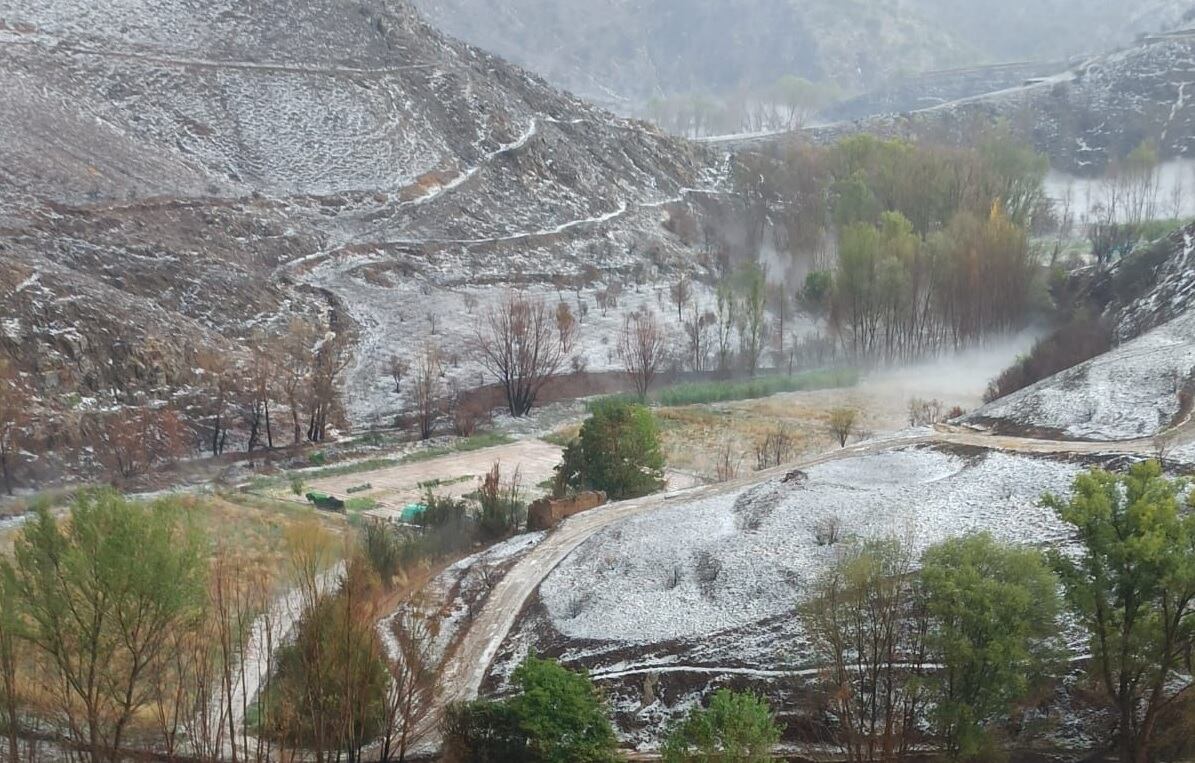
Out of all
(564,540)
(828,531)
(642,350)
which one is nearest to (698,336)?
(642,350)

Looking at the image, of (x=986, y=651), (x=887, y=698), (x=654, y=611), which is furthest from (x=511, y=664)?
(x=986, y=651)

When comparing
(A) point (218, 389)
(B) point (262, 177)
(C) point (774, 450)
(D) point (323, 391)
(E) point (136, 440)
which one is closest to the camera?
(C) point (774, 450)

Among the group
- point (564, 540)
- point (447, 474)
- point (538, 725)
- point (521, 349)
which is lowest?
point (538, 725)

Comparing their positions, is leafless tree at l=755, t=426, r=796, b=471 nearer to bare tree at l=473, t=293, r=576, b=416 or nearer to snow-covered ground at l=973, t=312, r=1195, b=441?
snow-covered ground at l=973, t=312, r=1195, b=441

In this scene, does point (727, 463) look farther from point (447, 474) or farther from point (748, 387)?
point (748, 387)

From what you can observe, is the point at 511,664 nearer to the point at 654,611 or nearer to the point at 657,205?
the point at 654,611
